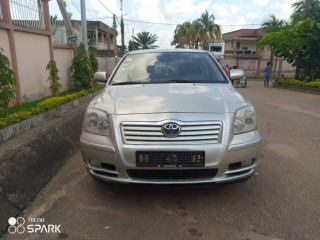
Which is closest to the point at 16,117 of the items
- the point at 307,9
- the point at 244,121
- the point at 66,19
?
the point at 244,121

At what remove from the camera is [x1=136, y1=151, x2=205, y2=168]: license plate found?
2477 millimetres

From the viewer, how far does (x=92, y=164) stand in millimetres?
2789

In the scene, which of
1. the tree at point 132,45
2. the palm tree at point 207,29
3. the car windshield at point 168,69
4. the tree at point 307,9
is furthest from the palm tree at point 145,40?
the car windshield at point 168,69

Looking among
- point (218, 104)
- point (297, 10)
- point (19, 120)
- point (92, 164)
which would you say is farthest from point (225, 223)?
point (297, 10)

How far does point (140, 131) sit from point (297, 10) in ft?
59.1

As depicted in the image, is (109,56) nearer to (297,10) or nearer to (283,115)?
(297,10)

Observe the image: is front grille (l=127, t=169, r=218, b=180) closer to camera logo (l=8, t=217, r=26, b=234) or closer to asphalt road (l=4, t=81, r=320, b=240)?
asphalt road (l=4, t=81, r=320, b=240)

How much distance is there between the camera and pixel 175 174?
2.58 m

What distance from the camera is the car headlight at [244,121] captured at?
270 cm

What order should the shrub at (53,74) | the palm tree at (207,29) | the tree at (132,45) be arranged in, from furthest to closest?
1. the tree at (132,45)
2. the palm tree at (207,29)
3. the shrub at (53,74)

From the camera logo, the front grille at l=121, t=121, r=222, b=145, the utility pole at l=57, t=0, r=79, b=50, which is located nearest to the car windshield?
the front grille at l=121, t=121, r=222, b=145

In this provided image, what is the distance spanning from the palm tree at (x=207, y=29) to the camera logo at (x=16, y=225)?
3816 centimetres

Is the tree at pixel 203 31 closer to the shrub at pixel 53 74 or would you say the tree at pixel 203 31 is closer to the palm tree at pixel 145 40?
the palm tree at pixel 145 40

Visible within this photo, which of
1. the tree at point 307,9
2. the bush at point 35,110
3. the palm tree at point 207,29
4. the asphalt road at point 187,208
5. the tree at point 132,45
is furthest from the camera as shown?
the tree at point 132,45
